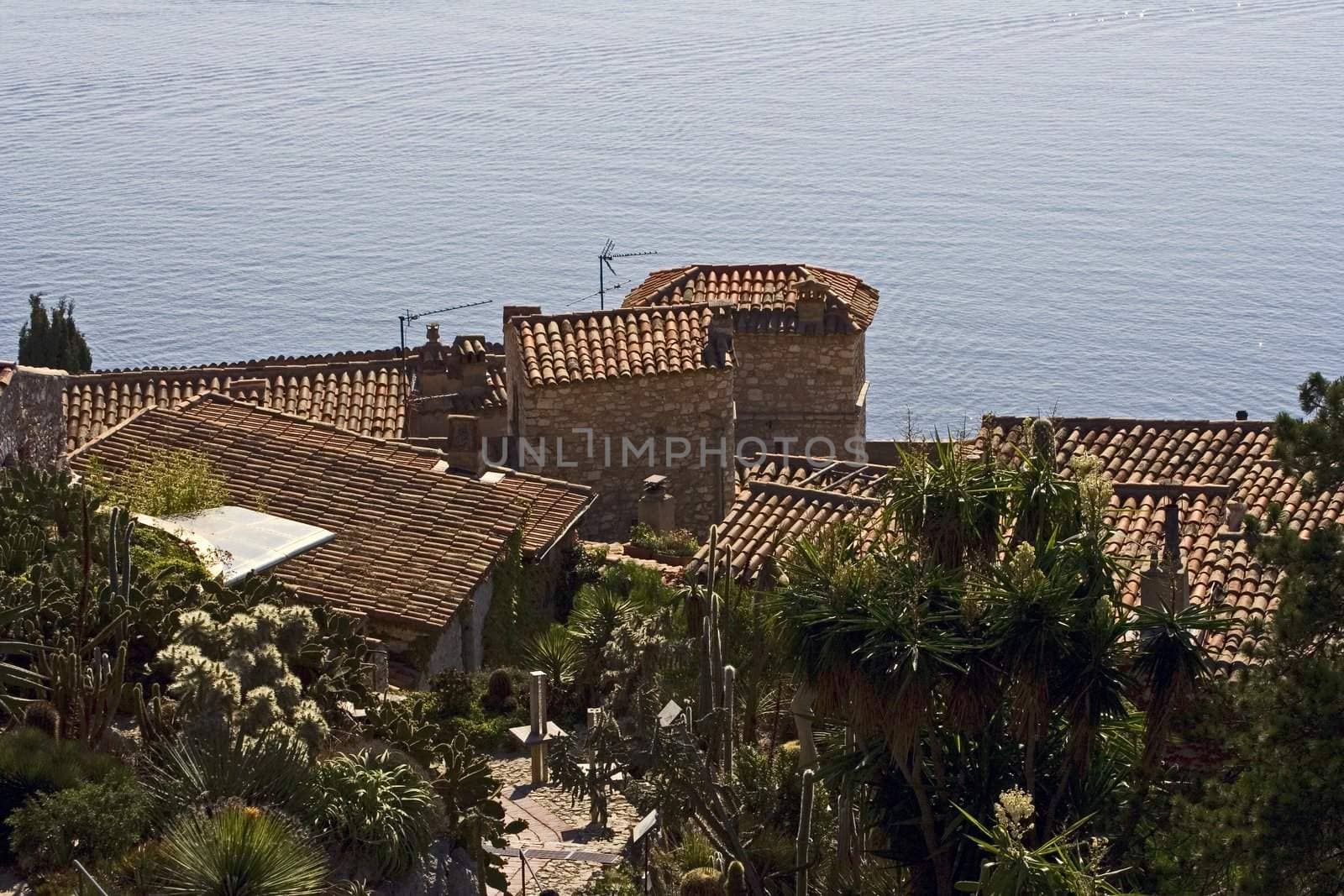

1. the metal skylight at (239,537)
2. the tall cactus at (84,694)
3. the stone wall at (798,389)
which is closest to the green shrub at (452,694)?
the metal skylight at (239,537)

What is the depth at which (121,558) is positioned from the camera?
18.0m

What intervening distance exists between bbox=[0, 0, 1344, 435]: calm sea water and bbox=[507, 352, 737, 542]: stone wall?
3929cm

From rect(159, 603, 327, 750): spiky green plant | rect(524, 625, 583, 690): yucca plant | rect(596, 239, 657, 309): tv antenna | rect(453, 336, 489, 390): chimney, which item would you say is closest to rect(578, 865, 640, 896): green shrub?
rect(159, 603, 327, 750): spiky green plant

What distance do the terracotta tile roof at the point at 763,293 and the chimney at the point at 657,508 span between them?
518 cm

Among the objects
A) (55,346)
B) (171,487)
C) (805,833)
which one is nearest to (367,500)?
(171,487)

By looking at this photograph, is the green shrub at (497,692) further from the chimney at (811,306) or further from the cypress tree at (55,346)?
the cypress tree at (55,346)

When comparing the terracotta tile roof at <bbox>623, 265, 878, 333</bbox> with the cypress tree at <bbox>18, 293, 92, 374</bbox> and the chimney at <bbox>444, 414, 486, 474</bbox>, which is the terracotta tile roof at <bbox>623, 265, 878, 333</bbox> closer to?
the chimney at <bbox>444, 414, 486, 474</bbox>

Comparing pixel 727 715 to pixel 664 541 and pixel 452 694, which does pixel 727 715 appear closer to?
pixel 452 694

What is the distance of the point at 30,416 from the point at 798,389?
15928 mm

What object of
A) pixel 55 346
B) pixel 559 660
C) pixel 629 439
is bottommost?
pixel 55 346

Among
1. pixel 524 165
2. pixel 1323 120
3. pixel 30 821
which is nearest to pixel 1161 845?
pixel 30 821

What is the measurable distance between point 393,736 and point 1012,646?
19.1 feet

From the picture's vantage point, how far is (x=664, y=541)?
2870cm

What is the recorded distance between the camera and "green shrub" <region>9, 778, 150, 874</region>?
1353 centimetres
